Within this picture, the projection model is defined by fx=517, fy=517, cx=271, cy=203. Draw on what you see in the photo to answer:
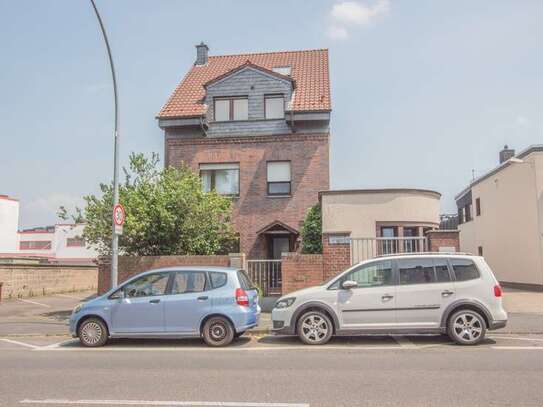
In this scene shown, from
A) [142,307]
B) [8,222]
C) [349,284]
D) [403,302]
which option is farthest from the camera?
[8,222]

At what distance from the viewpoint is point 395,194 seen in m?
17.6

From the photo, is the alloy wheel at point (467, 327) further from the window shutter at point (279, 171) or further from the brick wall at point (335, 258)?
the window shutter at point (279, 171)

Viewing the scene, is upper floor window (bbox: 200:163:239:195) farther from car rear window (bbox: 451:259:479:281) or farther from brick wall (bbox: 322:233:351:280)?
car rear window (bbox: 451:259:479:281)

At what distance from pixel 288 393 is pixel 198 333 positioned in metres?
4.30

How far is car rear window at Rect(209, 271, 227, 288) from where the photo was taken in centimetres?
1051

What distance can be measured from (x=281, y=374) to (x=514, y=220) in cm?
2110

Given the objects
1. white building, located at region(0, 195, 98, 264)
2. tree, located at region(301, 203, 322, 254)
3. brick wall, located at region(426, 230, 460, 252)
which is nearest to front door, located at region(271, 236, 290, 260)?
tree, located at region(301, 203, 322, 254)

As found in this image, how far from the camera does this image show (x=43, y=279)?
1099 inches

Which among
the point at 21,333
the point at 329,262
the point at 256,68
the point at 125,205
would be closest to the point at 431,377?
the point at 329,262

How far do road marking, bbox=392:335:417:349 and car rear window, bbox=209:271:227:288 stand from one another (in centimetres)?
372

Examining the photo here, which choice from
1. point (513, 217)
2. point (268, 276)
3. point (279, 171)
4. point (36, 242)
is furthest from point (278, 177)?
point (36, 242)

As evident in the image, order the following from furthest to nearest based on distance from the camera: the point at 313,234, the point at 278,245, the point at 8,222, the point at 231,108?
the point at 8,222 → the point at 231,108 → the point at 278,245 → the point at 313,234

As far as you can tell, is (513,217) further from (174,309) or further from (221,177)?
(174,309)

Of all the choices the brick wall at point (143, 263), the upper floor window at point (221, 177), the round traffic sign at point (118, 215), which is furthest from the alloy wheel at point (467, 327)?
the upper floor window at point (221, 177)
